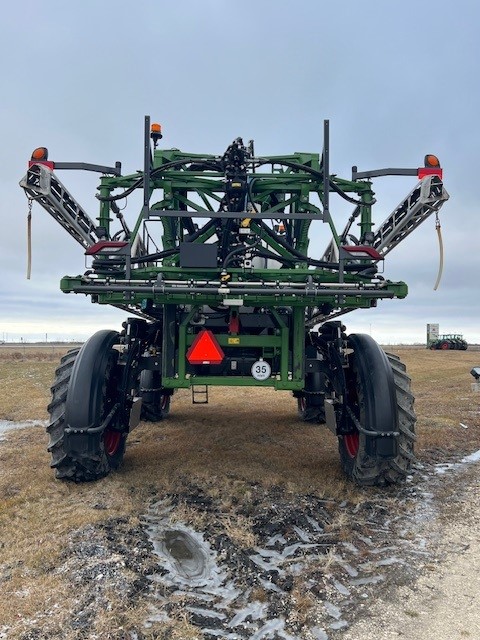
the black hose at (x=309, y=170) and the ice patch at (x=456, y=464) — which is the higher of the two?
the black hose at (x=309, y=170)

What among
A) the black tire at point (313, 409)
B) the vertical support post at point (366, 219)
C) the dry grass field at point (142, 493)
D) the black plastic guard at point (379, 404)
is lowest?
the dry grass field at point (142, 493)

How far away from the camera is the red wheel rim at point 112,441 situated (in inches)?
229

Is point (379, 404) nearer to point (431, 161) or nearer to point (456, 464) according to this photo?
point (456, 464)

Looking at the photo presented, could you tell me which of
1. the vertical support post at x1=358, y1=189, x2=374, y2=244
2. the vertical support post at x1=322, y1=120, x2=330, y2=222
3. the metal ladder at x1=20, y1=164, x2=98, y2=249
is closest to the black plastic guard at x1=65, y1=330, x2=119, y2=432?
the metal ladder at x1=20, y1=164, x2=98, y2=249

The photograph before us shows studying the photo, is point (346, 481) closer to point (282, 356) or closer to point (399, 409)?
point (399, 409)

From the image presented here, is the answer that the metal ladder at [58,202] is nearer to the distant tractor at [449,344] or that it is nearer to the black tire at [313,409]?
the black tire at [313,409]

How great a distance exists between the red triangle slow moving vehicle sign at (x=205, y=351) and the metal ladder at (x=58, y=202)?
212cm

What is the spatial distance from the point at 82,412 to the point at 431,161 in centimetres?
492

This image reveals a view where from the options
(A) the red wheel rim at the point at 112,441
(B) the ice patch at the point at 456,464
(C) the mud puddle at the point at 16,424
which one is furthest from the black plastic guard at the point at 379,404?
(C) the mud puddle at the point at 16,424

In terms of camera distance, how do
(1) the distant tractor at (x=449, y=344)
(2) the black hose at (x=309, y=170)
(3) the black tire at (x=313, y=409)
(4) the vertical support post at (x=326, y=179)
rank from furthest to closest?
1. (1) the distant tractor at (x=449, y=344)
2. (3) the black tire at (x=313, y=409)
3. (2) the black hose at (x=309, y=170)
4. (4) the vertical support post at (x=326, y=179)

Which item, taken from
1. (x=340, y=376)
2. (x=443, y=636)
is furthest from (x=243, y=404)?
(x=443, y=636)

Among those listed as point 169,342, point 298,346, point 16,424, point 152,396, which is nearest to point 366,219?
point 298,346

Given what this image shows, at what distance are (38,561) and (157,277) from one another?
256 cm

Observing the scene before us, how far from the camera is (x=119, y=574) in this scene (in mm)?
3281
